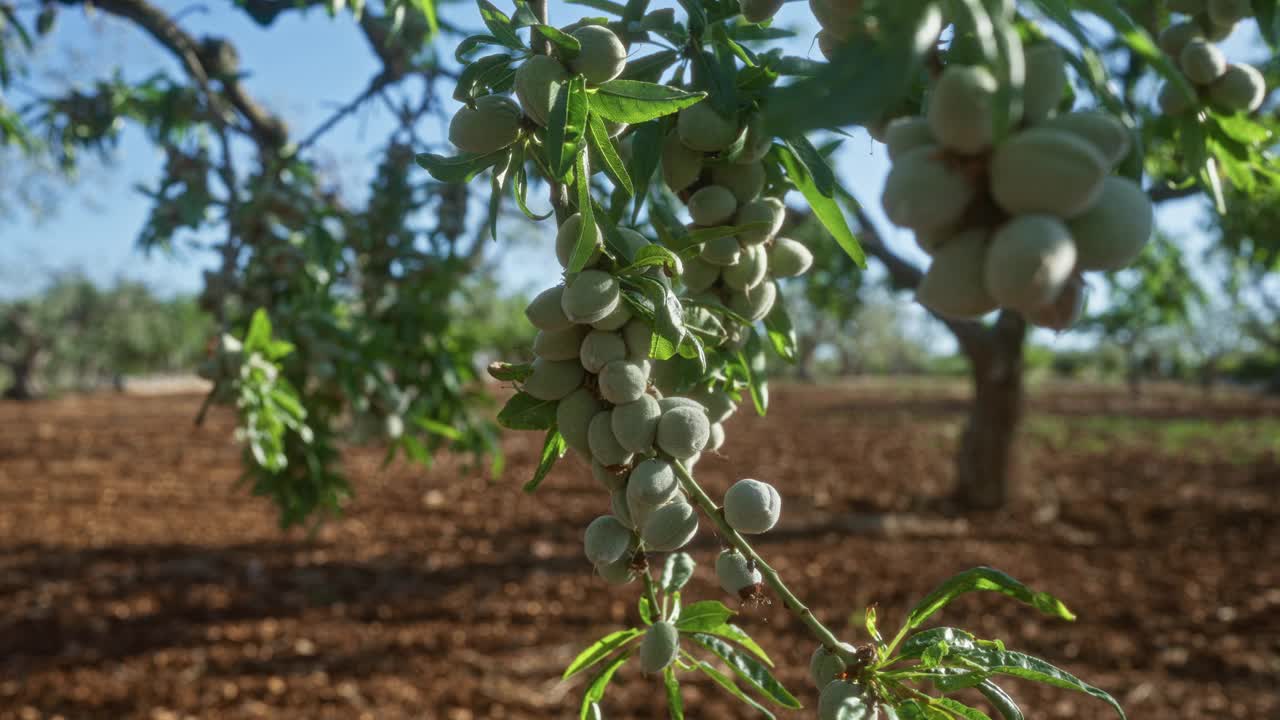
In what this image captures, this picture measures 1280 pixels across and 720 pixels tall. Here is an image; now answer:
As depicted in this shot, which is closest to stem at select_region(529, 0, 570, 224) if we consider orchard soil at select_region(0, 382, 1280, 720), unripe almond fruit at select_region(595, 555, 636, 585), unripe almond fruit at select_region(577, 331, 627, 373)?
unripe almond fruit at select_region(577, 331, 627, 373)

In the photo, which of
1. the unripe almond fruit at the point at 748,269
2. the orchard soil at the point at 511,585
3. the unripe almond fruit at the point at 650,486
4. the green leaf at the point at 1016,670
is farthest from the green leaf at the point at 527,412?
the orchard soil at the point at 511,585

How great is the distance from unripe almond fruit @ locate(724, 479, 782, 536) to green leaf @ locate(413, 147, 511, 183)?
370mm

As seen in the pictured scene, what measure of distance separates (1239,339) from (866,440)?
25437mm

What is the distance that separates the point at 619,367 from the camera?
2.23 feet

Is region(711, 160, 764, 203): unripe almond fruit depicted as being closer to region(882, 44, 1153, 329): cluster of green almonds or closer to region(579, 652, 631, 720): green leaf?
region(882, 44, 1153, 329): cluster of green almonds

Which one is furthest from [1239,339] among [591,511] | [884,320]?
[591,511]

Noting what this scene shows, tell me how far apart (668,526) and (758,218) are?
0.31 meters

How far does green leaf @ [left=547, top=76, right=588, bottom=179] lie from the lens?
0.61 meters

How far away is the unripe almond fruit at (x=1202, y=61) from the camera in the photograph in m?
0.81

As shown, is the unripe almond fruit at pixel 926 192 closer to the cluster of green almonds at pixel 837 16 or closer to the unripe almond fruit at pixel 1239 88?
the cluster of green almonds at pixel 837 16

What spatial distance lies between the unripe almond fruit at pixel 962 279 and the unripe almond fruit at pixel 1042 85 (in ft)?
0.26

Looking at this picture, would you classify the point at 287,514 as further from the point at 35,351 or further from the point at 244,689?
the point at 35,351

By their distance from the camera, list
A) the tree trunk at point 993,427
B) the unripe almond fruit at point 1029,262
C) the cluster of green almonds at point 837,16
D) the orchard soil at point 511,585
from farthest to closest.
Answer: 1. the tree trunk at point 993,427
2. the orchard soil at point 511,585
3. the cluster of green almonds at point 837,16
4. the unripe almond fruit at point 1029,262

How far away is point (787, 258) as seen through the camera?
91 centimetres
